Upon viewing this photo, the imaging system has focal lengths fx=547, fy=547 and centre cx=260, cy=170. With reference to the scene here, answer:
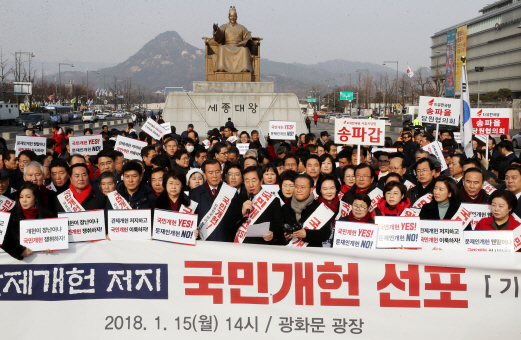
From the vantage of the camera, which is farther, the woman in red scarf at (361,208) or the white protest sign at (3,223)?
the woman in red scarf at (361,208)

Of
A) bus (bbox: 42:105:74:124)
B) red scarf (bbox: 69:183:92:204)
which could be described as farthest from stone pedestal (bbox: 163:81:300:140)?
bus (bbox: 42:105:74:124)

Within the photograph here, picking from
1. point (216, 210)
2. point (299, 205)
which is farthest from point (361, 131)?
point (216, 210)

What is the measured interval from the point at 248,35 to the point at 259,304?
61.6 feet

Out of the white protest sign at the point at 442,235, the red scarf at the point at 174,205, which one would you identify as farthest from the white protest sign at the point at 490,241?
the red scarf at the point at 174,205

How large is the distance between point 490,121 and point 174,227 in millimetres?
8883

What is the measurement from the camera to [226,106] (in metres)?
22.2

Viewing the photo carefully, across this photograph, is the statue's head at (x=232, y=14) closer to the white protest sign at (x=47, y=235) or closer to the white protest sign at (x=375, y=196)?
the white protest sign at (x=375, y=196)

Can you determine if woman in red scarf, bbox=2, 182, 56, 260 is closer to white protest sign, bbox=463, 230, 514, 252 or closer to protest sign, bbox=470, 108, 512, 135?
white protest sign, bbox=463, 230, 514, 252

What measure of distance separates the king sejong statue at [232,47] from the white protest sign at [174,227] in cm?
1794

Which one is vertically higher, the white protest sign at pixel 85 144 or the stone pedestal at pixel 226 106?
the stone pedestal at pixel 226 106

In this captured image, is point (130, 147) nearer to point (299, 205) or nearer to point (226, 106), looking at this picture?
point (299, 205)

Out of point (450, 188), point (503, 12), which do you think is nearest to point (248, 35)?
point (450, 188)

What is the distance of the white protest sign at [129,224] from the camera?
4664 mm

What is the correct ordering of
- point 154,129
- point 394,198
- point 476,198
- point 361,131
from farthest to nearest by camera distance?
point 154,129
point 361,131
point 476,198
point 394,198
